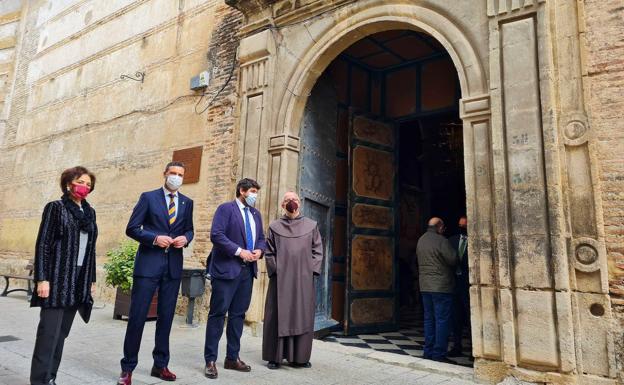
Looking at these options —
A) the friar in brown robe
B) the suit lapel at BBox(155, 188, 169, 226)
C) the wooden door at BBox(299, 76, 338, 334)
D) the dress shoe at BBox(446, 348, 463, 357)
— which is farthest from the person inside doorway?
the suit lapel at BBox(155, 188, 169, 226)

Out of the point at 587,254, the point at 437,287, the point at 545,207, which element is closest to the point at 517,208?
the point at 545,207

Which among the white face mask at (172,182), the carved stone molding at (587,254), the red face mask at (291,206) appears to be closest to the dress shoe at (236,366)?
the red face mask at (291,206)

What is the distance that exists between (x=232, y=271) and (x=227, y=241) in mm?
258

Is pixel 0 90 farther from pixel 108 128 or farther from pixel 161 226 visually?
pixel 161 226

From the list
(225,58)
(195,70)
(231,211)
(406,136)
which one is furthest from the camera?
(406,136)

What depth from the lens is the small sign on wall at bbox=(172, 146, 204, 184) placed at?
702cm

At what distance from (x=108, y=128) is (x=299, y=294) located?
6811 millimetres

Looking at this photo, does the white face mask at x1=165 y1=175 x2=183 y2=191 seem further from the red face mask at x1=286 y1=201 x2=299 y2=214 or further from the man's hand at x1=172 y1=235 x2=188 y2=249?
the red face mask at x1=286 y1=201 x2=299 y2=214

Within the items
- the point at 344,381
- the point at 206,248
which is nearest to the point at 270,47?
the point at 206,248

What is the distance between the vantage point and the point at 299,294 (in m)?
4.10

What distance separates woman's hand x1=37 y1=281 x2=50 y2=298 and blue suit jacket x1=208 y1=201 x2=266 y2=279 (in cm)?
127

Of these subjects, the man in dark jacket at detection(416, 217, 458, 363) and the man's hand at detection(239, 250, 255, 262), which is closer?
the man's hand at detection(239, 250, 255, 262)

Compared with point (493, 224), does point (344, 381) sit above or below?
below

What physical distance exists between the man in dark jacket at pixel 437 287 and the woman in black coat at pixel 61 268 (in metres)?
3.56
